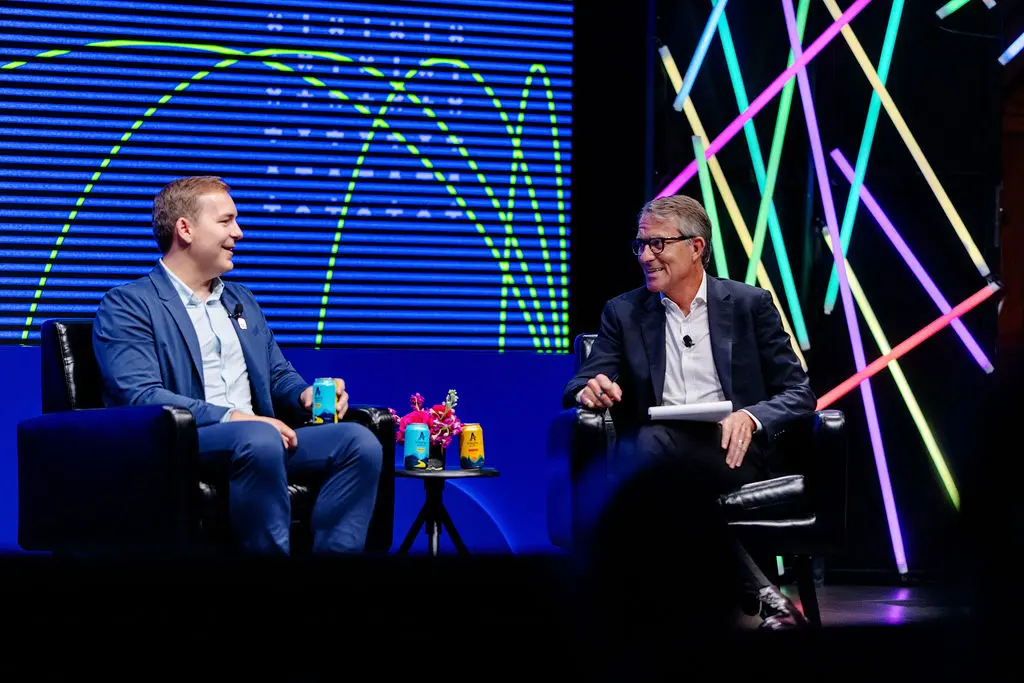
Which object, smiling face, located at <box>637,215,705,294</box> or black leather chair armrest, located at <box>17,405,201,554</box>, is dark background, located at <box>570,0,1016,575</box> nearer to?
smiling face, located at <box>637,215,705,294</box>

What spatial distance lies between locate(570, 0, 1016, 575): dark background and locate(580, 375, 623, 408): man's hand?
1325 mm

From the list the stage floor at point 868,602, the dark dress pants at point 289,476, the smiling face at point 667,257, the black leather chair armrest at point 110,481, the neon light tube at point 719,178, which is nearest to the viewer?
the black leather chair armrest at point 110,481

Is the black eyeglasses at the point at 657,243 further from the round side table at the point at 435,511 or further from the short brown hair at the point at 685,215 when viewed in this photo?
the round side table at the point at 435,511

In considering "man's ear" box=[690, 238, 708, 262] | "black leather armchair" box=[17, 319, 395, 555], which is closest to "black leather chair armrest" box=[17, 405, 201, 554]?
"black leather armchair" box=[17, 319, 395, 555]

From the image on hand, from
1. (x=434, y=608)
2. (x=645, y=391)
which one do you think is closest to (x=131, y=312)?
(x=645, y=391)

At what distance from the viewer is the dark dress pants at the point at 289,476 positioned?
2984mm

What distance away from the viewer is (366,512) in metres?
3.25

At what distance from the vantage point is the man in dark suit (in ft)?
10.8

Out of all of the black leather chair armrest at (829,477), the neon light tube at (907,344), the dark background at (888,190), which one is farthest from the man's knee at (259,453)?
the neon light tube at (907,344)

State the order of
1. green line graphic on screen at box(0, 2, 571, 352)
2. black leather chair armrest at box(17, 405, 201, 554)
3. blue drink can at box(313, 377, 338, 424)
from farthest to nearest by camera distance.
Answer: green line graphic on screen at box(0, 2, 571, 352), blue drink can at box(313, 377, 338, 424), black leather chair armrest at box(17, 405, 201, 554)

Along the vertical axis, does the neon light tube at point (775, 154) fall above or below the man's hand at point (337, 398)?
above

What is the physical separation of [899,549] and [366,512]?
2.32 m

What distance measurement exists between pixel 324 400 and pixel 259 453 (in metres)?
0.39

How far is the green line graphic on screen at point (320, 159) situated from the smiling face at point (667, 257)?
3.82 ft
